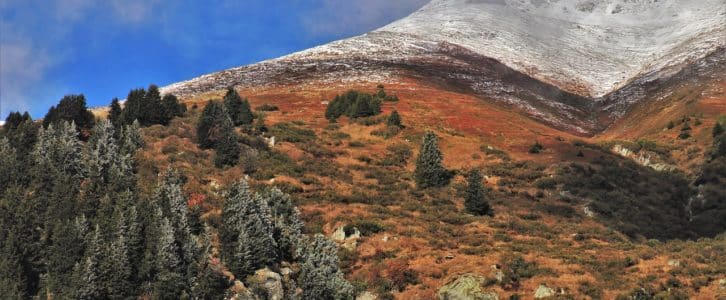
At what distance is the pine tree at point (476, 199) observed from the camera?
130ft

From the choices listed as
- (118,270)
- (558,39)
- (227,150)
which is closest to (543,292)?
(118,270)

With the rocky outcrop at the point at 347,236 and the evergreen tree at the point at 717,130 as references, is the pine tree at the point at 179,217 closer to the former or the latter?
the rocky outcrop at the point at 347,236

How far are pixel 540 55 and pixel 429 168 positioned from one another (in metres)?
87.7

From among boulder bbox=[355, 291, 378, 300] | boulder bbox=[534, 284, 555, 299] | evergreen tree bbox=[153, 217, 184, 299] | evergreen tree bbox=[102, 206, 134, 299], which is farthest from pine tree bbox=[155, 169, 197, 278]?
boulder bbox=[534, 284, 555, 299]

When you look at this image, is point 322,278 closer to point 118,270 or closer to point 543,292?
point 118,270

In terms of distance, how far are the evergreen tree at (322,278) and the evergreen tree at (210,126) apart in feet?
64.1

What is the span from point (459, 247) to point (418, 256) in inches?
111

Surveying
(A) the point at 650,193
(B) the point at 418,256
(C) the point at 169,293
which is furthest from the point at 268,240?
(A) the point at 650,193

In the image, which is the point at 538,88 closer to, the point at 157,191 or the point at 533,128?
the point at 533,128

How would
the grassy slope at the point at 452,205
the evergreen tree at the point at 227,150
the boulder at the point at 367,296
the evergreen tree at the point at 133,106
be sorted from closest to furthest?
the boulder at the point at 367,296, the grassy slope at the point at 452,205, the evergreen tree at the point at 227,150, the evergreen tree at the point at 133,106

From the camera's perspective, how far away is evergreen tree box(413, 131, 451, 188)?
149 ft

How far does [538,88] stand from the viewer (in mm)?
99688

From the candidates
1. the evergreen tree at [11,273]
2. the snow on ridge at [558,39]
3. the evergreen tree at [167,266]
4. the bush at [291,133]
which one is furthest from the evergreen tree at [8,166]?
the snow on ridge at [558,39]

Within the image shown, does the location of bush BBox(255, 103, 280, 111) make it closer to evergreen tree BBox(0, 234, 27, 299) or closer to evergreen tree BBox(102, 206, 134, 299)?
evergreen tree BBox(0, 234, 27, 299)
